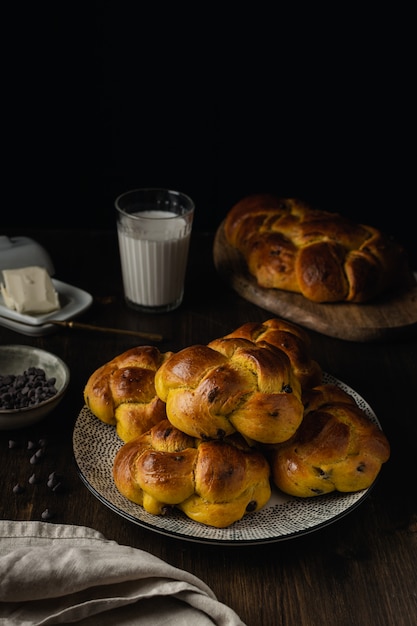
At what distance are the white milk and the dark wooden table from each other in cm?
8

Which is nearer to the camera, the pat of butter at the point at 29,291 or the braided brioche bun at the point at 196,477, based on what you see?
the braided brioche bun at the point at 196,477

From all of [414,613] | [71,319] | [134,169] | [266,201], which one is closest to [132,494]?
[414,613]

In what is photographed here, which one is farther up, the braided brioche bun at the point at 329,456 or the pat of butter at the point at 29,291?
the braided brioche bun at the point at 329,456

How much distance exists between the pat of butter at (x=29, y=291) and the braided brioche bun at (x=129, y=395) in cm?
49

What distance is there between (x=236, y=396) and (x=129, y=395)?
0.27 m

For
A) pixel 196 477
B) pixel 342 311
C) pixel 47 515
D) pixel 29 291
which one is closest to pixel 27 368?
pixel 29 291

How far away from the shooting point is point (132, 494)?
4.28 feet

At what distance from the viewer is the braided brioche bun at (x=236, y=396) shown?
4.16ft

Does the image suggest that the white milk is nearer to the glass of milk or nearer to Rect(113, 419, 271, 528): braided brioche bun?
the glass of milk

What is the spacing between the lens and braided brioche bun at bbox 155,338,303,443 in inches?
49.9

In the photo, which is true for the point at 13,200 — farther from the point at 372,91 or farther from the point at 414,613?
the point at 414,613

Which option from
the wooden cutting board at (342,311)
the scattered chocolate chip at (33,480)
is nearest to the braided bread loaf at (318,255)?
the wooden cutting board at (342,311)

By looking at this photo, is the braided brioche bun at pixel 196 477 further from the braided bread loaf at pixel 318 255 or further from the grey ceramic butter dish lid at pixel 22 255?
the grey ceramic butter dish lid at pixel 22 255

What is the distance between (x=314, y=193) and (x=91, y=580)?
1.75 m
